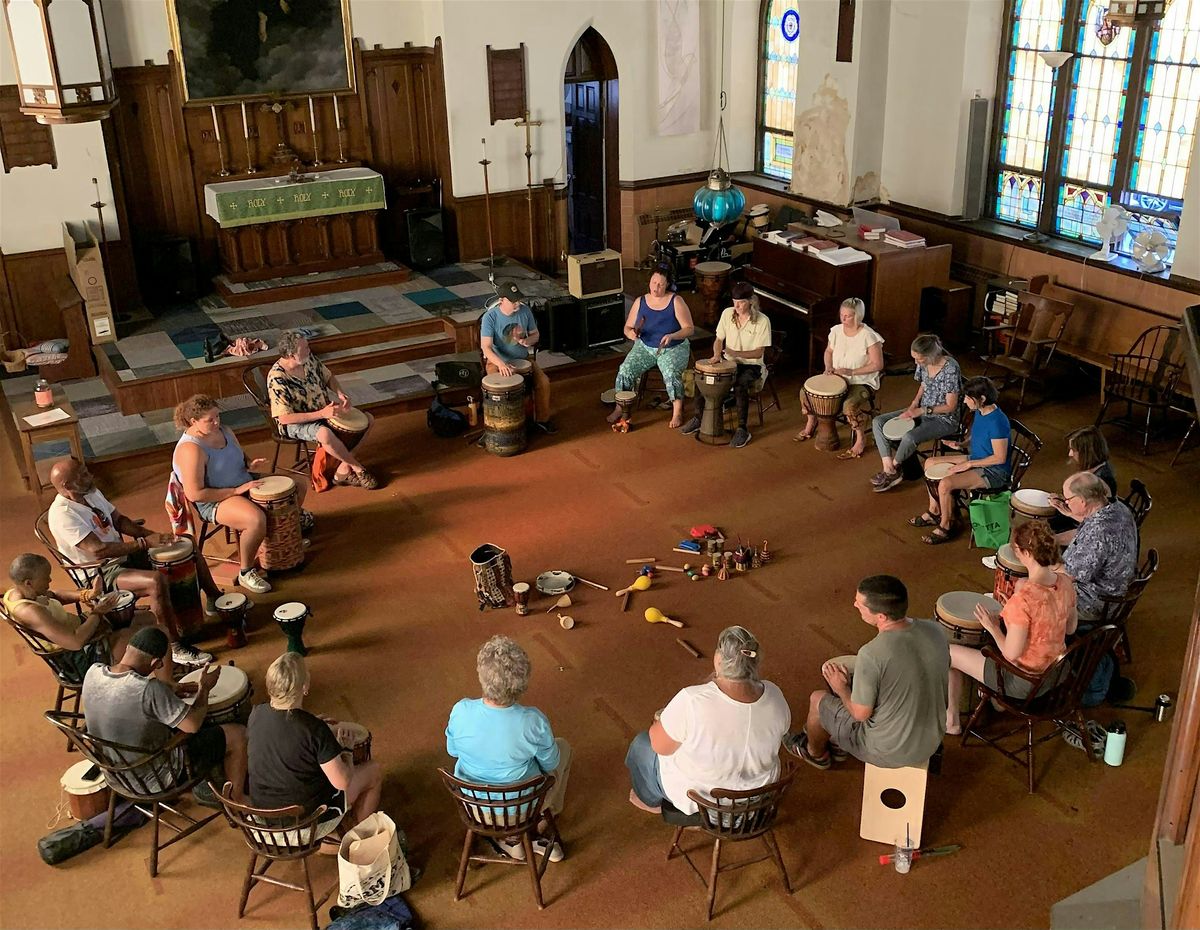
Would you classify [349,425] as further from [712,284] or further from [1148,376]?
[1148,376]

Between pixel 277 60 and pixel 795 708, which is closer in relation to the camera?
pixel 795 708

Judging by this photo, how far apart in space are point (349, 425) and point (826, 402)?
11.6 feet

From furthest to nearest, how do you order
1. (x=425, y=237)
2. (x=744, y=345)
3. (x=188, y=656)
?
(x=425, y=237), (x=744, y=345), (x=188, y=656)

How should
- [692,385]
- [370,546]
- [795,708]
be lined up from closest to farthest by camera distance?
1. [795,708]
2. [370,546]
3. [692,385]

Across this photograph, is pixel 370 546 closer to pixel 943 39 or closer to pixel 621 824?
pixel 621 824

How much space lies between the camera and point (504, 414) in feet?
28.6

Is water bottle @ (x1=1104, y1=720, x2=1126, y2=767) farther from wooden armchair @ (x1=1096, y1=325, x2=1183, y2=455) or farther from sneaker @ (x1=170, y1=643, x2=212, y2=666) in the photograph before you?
sneaker @ (x1=170, y1=643, x2=212, y2=666)

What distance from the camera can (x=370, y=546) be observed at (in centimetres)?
763

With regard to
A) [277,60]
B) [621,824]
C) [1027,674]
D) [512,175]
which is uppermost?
[277,60]

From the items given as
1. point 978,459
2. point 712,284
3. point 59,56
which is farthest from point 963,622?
point 59,56

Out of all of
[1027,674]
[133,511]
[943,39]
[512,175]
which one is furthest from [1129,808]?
[512,175]

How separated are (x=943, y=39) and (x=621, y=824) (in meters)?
8.31

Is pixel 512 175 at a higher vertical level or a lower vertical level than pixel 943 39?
lower

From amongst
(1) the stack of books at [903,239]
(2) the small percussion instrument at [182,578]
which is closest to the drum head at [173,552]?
(2) the small percussion instrument at [182,578]
